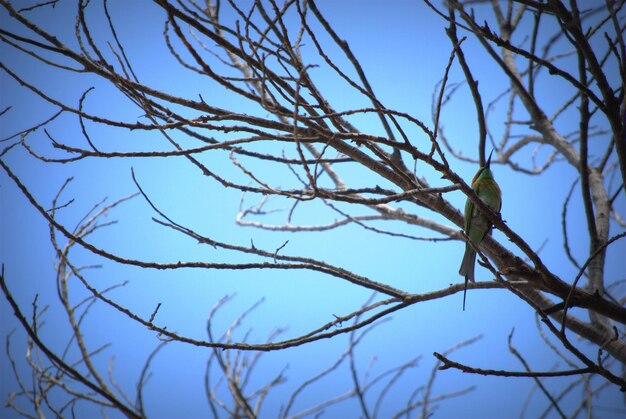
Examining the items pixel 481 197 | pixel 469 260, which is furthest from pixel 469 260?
pixel 481 197

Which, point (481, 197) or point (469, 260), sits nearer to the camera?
point (469, 260)

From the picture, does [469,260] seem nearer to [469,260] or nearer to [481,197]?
[469,260]

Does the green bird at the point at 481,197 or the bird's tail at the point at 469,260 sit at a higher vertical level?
the green bird at the point at 481,197

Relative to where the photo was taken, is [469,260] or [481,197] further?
[481,197]

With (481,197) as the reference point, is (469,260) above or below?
below

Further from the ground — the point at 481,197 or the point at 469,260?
the point at 481,197

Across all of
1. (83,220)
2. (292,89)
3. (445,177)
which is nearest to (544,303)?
(445,177)

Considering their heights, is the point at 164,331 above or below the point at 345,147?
below

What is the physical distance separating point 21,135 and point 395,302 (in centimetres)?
176

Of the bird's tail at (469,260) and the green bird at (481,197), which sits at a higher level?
the green bird at (481,197)

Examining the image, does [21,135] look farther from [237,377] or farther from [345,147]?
[237,377]

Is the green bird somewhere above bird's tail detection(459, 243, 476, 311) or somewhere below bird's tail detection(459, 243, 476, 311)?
above

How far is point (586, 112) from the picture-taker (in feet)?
7.23

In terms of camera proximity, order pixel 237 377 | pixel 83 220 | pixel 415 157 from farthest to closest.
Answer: pixel 237 377, pixel 83 220, pixel 415 157
